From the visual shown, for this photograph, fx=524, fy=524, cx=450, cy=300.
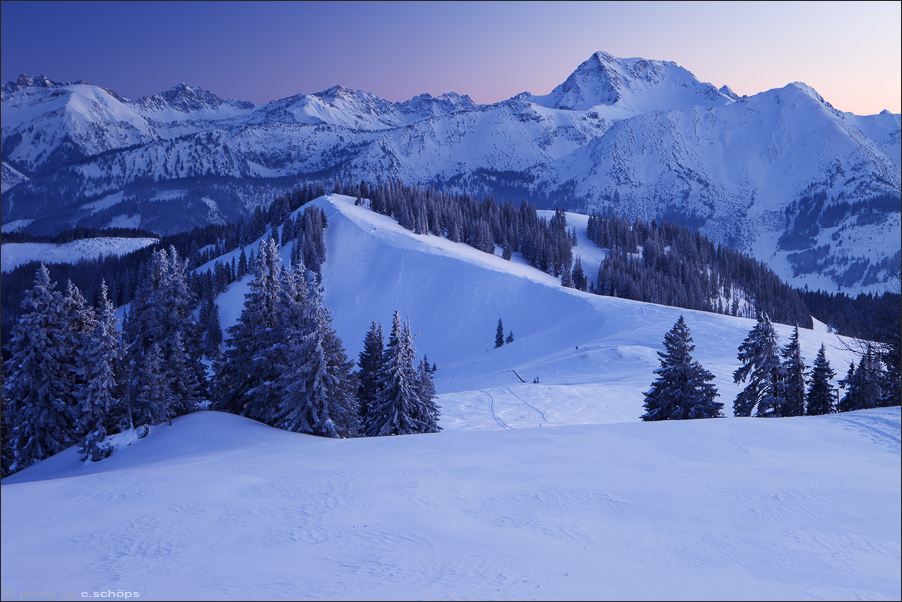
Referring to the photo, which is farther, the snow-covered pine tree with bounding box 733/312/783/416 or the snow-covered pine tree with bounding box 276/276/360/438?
the snow-covered pine tree with bounding box 733/312/783/416

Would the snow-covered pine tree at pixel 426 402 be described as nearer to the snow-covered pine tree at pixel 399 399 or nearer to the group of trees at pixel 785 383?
the snow-covered pine tree at pixel 399 399

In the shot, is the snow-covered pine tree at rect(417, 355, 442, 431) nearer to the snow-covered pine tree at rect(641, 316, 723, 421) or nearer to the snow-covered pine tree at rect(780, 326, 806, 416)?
the snow-covered pine tree at rect(641, 316, 723, 421)

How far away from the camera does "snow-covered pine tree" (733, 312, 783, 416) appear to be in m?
26.7

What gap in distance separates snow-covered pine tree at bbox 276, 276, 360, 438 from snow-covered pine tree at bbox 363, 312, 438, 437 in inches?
69.1

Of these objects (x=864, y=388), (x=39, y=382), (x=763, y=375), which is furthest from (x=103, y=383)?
(x=864, y=388)

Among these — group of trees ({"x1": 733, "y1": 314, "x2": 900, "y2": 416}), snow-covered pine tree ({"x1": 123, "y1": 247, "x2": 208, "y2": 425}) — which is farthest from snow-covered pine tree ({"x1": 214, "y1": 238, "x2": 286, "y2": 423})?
group of trees ({"x1": 733, "y1": 314, "x2": 900, "y2": 416})

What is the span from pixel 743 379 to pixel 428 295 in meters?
57.2

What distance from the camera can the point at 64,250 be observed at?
187 metres

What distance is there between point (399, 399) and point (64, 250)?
211312 mm

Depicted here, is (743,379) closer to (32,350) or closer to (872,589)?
(872,589)

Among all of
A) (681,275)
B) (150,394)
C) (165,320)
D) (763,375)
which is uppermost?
(681,275)

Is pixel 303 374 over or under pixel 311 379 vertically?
over

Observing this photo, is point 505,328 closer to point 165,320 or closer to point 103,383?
point 165,320

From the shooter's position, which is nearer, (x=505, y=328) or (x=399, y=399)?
(x=399, y=399)
